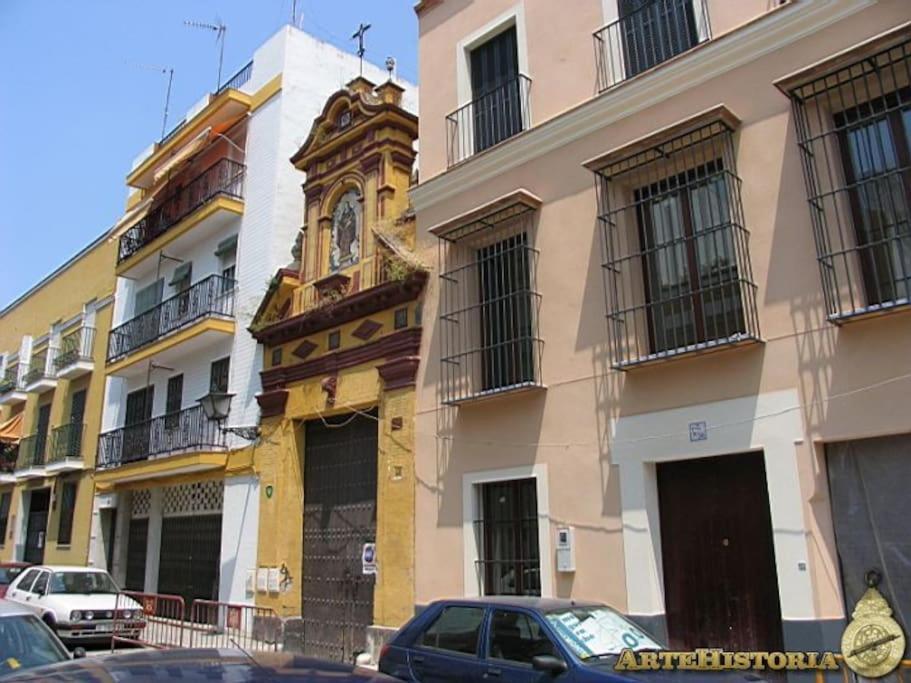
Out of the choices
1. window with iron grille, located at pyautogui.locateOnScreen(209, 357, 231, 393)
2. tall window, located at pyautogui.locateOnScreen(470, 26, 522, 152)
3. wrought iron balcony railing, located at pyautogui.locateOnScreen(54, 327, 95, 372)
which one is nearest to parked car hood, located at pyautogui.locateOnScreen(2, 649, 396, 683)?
tall window, located at pyautogui.locateOnScreen(470, 26, 522, 152)

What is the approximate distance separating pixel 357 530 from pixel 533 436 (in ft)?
13.8

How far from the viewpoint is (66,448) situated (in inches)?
932

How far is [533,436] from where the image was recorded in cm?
1062

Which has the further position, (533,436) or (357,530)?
(357,530)

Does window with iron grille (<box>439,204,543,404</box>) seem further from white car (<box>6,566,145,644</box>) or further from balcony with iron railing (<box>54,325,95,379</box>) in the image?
balcony with iron railing (<box>54,325,95,379</box>)

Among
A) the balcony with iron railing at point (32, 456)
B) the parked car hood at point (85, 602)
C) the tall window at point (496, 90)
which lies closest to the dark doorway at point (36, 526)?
the balcony with iron railing at point (32, 456)

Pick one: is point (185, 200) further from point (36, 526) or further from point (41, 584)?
point (36, 526)

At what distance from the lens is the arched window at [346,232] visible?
14.6 metres

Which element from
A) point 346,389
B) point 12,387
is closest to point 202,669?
point 346,389

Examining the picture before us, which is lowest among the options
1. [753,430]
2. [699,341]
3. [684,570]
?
[684,570]

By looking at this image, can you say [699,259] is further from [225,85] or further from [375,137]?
[225,85]

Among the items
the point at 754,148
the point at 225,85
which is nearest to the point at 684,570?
the point at 754,148

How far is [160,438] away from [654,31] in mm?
14221

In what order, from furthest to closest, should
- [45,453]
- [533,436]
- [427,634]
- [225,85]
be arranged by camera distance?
1. [45,453]
2. [225,85]
3. [533,436]
4. [427,634]
